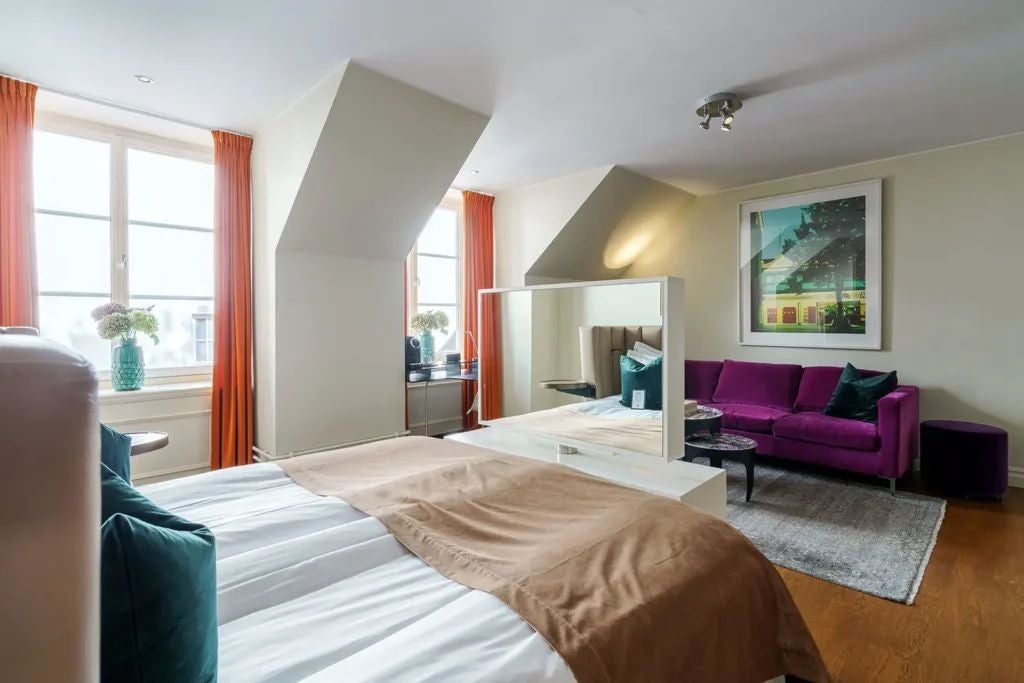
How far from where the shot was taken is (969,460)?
3.26 m

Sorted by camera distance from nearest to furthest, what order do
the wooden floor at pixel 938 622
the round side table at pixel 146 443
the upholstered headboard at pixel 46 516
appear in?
the upholstered headboard at pixel 46 516 → the wooden floor at pixel 938 622 → the round side table at pixel 146 443


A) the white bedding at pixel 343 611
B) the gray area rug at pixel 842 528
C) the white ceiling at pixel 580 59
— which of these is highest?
the white ceiling at pixel 580 59

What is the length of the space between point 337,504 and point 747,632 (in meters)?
1.10

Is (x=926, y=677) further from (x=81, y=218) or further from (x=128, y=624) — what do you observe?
(x=81, y=218)

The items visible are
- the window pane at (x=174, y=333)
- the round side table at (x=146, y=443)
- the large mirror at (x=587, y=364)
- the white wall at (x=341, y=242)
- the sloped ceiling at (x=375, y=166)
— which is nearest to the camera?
the large mirror at (x=587, y=364)

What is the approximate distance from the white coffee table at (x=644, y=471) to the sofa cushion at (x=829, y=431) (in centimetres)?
199

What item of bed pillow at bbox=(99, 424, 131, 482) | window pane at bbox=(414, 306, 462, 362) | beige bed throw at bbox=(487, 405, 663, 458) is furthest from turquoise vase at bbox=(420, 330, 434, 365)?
bed pillow at bbox=(99, 424, 131, 482)

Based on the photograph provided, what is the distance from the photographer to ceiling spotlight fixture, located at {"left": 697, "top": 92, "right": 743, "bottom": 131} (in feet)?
9.57

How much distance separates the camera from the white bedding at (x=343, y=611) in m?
0.80

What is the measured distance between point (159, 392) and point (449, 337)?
2.53 m

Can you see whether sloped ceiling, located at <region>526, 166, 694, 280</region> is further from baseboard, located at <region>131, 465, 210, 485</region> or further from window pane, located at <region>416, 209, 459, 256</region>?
baseboard, located at <region>131, 465, 210, 485</region>

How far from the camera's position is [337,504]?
1398mm

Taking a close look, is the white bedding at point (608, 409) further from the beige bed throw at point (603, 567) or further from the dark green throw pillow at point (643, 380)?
the beige bed throw at point (603, 567)

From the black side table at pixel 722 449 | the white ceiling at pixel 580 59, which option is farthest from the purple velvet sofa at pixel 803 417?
the white ceiling at pixel 580 59
